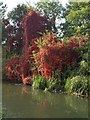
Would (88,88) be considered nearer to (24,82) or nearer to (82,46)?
(82,46)

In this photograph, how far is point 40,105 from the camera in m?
10.3

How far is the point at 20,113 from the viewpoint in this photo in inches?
355

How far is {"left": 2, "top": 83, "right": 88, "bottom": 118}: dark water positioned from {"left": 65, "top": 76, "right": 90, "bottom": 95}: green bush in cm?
45

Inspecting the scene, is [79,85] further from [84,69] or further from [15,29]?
[15,29]

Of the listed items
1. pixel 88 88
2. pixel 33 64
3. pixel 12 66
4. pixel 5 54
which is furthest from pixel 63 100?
pixel 5 54

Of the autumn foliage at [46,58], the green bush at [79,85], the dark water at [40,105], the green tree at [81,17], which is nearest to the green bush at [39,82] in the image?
the autumn foliage at [46,58]

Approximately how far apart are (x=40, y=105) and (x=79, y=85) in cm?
237

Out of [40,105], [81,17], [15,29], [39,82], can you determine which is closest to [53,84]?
[39,82]

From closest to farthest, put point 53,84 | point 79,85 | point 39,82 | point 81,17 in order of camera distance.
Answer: point 79,85, point 53,84, point 39,82, point 81,17

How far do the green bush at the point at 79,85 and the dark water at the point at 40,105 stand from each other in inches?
17.6

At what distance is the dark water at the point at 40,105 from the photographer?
891 centimetres

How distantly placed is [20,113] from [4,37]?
11.3 m

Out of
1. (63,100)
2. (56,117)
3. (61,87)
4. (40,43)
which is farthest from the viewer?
(40,43)

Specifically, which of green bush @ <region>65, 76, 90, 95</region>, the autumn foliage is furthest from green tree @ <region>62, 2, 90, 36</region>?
green bush @ <region>65, 76, 90, 95</region>
